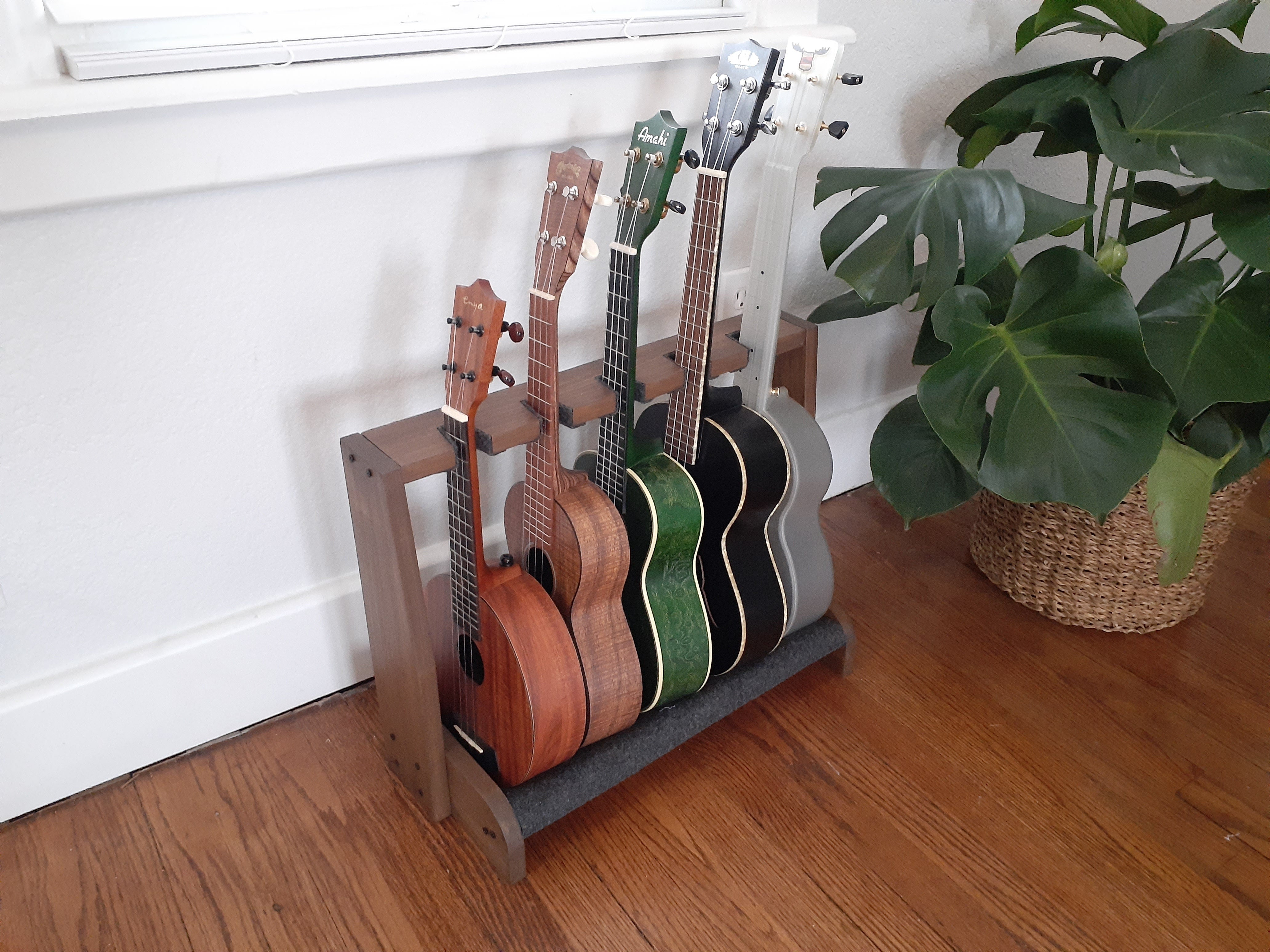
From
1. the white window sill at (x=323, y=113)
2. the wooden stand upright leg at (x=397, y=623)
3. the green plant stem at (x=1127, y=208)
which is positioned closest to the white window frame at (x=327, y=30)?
the white window sill at (x=323, y=113)

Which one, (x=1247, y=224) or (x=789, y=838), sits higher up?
(x=1247, y=224)

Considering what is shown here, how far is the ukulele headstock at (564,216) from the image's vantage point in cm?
95

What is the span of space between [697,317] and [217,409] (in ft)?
1.83

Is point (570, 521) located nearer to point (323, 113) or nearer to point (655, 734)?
point (655, 734)

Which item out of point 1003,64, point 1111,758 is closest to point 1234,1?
point 1003,64

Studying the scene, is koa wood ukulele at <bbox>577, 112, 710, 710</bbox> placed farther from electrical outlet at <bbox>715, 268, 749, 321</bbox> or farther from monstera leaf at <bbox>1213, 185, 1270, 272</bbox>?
monstera leaf at <bbox>1213, 185, 1270, 272</bbox>

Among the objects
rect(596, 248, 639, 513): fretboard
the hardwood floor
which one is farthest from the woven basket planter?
rect(596, 248, 639, 513): fretboard

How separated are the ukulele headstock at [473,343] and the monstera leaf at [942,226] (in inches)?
15.7

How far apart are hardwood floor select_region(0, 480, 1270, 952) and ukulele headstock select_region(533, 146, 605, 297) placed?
0.64 m

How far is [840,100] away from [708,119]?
433mm

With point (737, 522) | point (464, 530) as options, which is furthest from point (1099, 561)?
point (464, 530)

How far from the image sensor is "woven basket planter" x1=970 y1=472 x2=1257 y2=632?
1362 mm

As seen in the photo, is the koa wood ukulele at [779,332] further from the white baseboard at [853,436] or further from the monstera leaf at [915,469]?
the white baseboard at [853,436]

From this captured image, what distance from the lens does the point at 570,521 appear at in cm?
104
